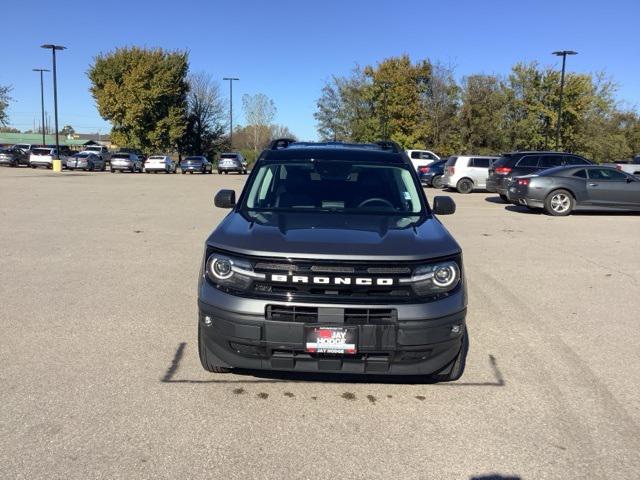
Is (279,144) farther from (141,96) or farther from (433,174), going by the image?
(141,96)

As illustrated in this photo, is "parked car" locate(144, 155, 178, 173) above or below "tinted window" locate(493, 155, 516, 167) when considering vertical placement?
below

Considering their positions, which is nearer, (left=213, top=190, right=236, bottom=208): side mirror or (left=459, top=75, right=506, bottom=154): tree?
(left=213, top=190, right=236, bottom=208): side mirror

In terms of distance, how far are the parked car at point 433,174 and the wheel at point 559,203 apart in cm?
1184

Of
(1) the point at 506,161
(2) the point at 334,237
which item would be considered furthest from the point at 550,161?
(2) the point at 334,237

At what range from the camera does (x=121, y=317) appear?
547 centimetres

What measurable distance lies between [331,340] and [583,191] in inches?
544

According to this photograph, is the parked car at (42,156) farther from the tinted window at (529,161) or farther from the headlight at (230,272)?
the headlight at (230,272)

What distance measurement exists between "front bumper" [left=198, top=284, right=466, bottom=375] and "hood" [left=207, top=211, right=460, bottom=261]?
1.05 ft

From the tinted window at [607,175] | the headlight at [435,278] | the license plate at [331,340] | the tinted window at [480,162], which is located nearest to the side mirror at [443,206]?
the headlight at [435,278]

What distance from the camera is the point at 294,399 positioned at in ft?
12.3

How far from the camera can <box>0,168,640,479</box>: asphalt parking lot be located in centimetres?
302

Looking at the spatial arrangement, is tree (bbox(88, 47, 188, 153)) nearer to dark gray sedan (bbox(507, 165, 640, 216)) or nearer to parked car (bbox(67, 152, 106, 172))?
parked car (bbox(67, 152, 106, 172))

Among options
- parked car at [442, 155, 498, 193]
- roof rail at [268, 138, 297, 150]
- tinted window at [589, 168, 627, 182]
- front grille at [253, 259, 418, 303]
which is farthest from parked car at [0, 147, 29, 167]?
front grille at [253, 259, 418, 303]

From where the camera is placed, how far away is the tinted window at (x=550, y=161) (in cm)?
1909
